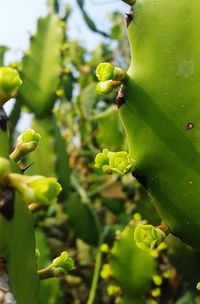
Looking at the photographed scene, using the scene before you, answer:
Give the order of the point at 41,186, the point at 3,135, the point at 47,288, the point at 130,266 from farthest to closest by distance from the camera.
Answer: the point at 47,288 → the point at 130,266 → the point at 3,135 → the point at 41,186

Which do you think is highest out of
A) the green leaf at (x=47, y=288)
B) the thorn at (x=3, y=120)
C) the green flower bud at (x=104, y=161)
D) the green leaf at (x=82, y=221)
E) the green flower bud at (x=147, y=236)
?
the thorn at (x=3, y=120)

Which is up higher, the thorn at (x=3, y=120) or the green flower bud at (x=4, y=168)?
the green flower bud at (x=4, y=168)

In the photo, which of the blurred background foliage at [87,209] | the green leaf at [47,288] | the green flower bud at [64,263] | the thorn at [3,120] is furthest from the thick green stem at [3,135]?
the green leaf at [47,288]

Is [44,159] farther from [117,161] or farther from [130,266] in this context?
[117,161]

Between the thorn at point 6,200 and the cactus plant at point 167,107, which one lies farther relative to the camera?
the cactus plant at point 167,107

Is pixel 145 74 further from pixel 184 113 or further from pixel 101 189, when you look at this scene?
pixel 101 189

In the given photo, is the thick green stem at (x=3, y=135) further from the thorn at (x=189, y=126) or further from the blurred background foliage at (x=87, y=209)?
the blurred background foliage at (x=87, y=209)

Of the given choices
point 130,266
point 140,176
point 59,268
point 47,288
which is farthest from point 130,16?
point 47,288
